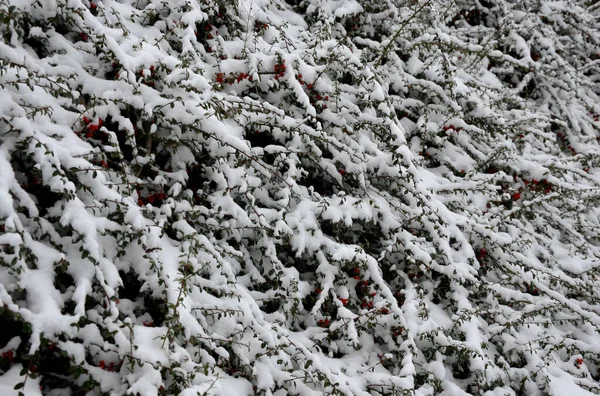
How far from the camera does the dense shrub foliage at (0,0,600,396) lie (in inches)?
78.0

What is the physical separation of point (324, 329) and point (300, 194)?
1032 millimetres

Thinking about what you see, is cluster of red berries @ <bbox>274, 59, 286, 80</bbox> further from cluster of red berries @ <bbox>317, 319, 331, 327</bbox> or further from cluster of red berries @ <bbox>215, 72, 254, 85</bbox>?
cluster of red berries @ <bbox>317, 319, 331, 327</bbox>

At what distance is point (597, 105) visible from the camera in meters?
6.86

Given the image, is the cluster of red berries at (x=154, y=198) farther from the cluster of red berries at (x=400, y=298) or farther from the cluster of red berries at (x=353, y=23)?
the cluster of red berries at (x=353, y=23)

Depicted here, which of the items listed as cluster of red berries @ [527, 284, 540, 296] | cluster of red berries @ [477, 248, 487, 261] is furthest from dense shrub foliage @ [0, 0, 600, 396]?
cluster of red berries @ [527, 284, 540, 296]

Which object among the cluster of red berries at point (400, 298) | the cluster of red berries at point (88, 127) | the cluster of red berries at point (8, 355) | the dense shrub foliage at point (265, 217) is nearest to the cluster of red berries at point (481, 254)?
the dense shrub foliage at point (265, 217)

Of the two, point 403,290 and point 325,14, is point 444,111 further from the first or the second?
point 403,290

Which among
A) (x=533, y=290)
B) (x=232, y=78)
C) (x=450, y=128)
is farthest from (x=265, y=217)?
(x=533, y=290)

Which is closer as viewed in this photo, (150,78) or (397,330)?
(150,78)

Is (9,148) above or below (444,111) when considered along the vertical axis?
below

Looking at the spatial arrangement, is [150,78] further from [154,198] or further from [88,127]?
[154,198]

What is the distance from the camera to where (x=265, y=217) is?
297cm

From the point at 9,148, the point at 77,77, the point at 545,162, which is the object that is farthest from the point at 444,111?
the point at 9,148

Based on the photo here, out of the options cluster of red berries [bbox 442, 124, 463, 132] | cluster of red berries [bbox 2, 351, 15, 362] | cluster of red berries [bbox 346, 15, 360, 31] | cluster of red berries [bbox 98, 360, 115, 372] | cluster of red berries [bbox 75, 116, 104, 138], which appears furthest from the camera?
cluster of red berries [bbox 346, 15, 360, 31]
